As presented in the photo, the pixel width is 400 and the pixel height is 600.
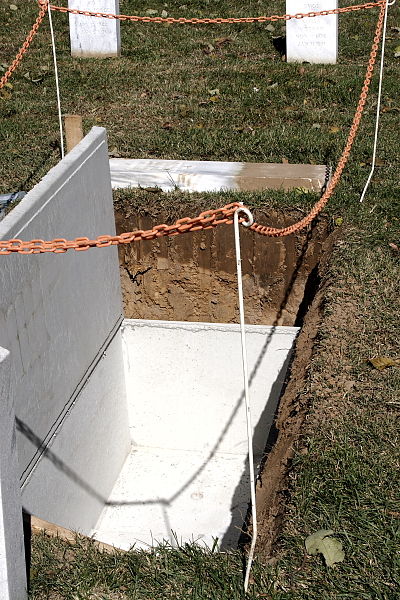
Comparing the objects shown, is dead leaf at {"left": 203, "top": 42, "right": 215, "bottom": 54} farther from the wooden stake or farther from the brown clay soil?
the wooden stake

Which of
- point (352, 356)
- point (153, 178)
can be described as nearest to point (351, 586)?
point (352, 356)

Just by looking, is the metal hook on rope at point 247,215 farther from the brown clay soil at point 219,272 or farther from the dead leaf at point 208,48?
the dead leaf at point 208,48

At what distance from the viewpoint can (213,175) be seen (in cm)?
805

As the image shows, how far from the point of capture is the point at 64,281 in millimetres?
6055

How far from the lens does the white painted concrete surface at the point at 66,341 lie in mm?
5336

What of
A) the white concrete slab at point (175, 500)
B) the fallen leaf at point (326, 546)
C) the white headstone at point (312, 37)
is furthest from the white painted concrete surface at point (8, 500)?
the white headstone at point (312, 37)

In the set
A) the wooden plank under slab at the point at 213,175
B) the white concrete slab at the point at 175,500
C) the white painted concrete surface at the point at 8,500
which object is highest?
the white painted concrete surface at the point at 8,500

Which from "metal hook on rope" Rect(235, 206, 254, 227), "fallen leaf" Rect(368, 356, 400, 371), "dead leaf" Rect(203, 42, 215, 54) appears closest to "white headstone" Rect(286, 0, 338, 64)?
"dead leaf" Rect(203, 42, 215, 54)

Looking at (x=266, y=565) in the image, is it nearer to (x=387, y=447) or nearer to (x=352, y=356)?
(x=387, y=447)

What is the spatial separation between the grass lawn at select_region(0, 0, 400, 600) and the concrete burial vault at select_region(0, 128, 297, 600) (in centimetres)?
111

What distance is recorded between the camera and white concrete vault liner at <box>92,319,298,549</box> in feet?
24.1

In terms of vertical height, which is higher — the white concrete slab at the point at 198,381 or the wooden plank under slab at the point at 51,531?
the wooden plank under slab at the point at 51,531

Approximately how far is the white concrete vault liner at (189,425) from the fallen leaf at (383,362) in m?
1.86

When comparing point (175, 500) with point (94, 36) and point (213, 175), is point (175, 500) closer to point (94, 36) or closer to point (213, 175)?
point (213, 175)
